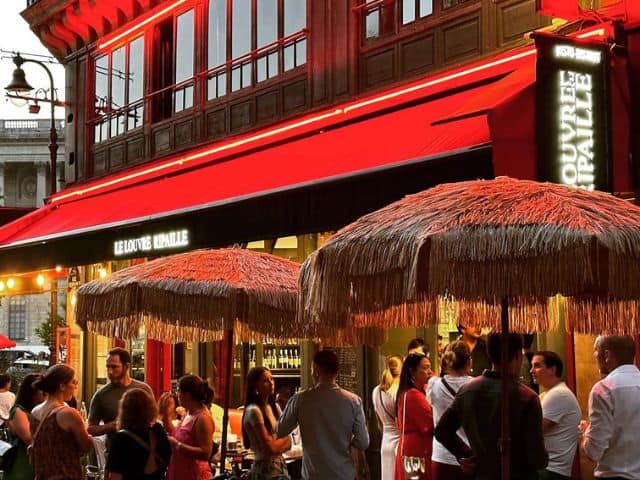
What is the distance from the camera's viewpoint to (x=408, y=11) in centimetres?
1334

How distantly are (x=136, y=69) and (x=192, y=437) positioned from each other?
1315 cm

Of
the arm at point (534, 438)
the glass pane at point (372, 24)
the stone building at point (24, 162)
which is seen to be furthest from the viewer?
the stone building at point (24, 162)

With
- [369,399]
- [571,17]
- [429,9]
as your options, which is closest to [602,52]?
[571,17]

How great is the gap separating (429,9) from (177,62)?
7.32m

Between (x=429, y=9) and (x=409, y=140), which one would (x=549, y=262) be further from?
(x=429, y=9)

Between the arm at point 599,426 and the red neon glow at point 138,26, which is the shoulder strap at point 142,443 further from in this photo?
the red neon glow at point 138,26

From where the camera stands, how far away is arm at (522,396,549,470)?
5.98 meters

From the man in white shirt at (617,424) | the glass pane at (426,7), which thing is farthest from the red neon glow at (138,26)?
the man in white shirt at (617,424)

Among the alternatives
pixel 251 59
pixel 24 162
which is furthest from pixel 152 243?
pixel 24 162

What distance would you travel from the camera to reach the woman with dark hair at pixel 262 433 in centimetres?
829

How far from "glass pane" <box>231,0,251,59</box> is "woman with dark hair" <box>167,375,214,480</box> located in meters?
9.32

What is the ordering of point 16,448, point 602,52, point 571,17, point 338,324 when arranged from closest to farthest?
point 338,324 < point 16,448 < point 602,52 < point 571,17

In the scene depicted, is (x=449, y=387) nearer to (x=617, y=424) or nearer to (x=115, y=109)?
(x=617, y=424)

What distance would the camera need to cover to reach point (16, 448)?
8883 mm
